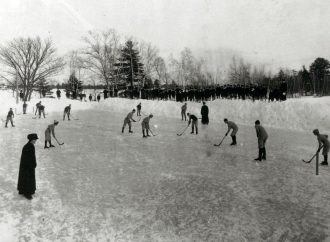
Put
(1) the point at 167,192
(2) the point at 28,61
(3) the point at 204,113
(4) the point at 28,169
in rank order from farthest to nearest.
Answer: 1. (2) the point at 28,61
2. (3) the point at 204,113
3. (1) the point at 167,192
4. (4) the point at 28,169

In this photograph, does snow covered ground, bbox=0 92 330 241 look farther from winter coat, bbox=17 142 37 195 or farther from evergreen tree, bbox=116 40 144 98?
evergreen tree, bbox=116 40 144 98

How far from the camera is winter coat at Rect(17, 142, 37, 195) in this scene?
848 centimetres

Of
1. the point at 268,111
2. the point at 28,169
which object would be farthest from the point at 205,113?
the point at 28,169

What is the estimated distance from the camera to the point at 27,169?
854cm

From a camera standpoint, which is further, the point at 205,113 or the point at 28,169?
the point at 205,113

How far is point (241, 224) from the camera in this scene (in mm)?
7172

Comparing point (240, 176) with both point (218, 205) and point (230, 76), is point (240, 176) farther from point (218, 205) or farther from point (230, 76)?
point (230, 76)

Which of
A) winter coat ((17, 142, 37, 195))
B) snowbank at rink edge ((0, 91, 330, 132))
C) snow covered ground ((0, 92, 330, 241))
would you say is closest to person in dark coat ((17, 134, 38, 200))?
winter coat ((17, 142, 37, 195))

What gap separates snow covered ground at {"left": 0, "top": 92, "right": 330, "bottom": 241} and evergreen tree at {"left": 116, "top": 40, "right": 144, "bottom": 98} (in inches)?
1350

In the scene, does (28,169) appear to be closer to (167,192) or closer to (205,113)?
(167,192)

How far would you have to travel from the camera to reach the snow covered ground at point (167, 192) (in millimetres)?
6922

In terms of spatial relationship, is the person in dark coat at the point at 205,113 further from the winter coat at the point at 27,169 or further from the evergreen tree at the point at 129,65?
the evergreen tree at the point at 129,65

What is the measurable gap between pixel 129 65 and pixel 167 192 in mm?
43949

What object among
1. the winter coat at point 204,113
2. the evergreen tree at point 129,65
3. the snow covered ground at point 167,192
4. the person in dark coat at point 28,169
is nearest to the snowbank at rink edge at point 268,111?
the winter coat at point 204,113
